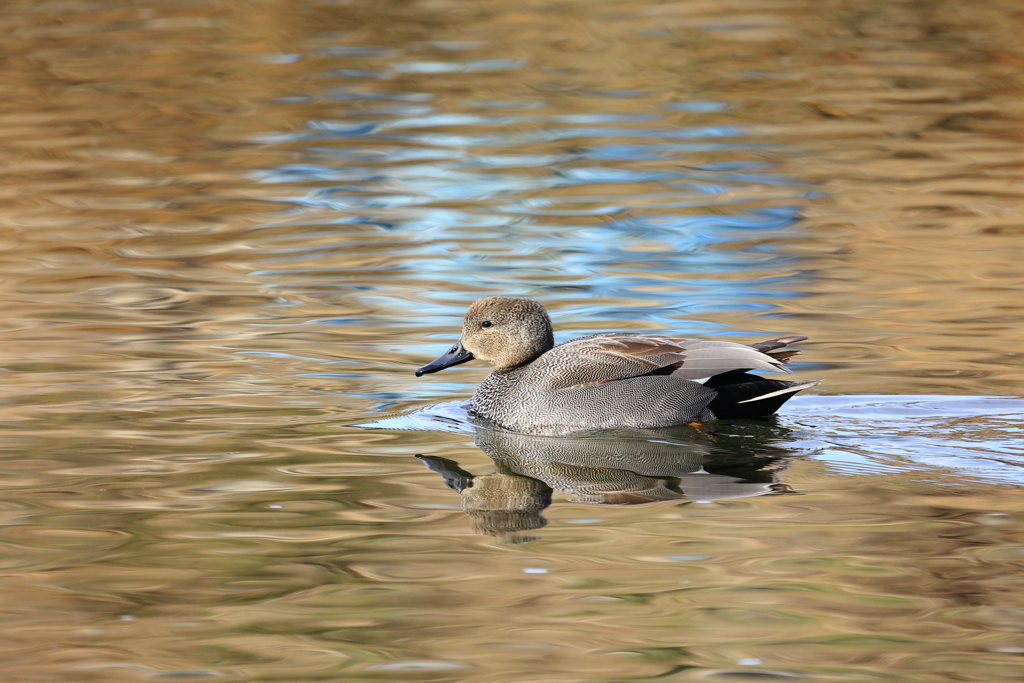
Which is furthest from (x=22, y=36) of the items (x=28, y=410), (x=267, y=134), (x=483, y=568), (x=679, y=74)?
(x=483, y=568)

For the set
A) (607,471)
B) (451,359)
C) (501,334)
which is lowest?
(607,471)

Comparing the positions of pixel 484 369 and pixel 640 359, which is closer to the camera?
pixel 640 359

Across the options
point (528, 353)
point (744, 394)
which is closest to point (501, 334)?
point (528, 353)

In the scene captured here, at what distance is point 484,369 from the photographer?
8984mm

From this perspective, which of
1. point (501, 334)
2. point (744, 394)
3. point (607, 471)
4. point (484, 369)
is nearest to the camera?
point (607, 471)

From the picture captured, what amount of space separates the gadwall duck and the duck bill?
1.40 ft

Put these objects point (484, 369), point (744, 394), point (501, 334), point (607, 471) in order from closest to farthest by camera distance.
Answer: point (607, 471) < point (744, 394) < point (501, 334) < point (484, 369)

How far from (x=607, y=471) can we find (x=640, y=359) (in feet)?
2.75

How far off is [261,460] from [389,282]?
394 centimetres

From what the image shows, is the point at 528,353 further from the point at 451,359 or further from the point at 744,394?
the point at 744,394

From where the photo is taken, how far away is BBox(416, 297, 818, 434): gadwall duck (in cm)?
713

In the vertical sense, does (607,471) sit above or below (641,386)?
below

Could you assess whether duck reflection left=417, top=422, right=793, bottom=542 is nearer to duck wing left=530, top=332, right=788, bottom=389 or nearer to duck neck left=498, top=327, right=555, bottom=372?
duck wing left=530, top=332, right=788, bottom=389

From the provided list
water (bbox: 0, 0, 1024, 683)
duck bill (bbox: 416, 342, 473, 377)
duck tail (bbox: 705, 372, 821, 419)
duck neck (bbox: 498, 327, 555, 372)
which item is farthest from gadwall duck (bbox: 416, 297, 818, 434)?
duck bill (bbox: 416, 342, 473, 377)
